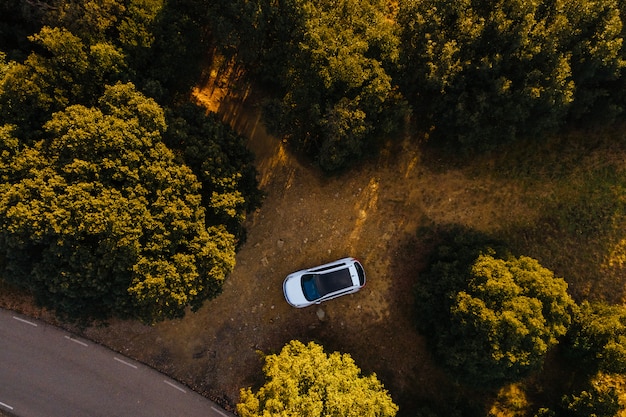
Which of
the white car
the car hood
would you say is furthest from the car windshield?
the car hood

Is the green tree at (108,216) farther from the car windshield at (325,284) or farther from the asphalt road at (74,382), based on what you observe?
the asphalt road at (74,382)

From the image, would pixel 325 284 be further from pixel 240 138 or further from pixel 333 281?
pixel 240 138

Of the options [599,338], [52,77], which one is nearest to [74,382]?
[52,77]

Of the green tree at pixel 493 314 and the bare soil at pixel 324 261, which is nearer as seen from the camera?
the green tree at pixel 493 314

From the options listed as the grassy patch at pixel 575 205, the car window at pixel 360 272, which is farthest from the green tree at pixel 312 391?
the grassy patch at pixel 575 205

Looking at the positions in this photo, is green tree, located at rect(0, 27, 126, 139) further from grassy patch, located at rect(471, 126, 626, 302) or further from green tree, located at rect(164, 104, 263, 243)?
grassy patch, located at rect(471, 126, 626, 302)

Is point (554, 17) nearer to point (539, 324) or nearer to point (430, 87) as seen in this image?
point (430, 87)

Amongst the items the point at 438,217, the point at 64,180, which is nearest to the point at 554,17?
the point at 438,217
